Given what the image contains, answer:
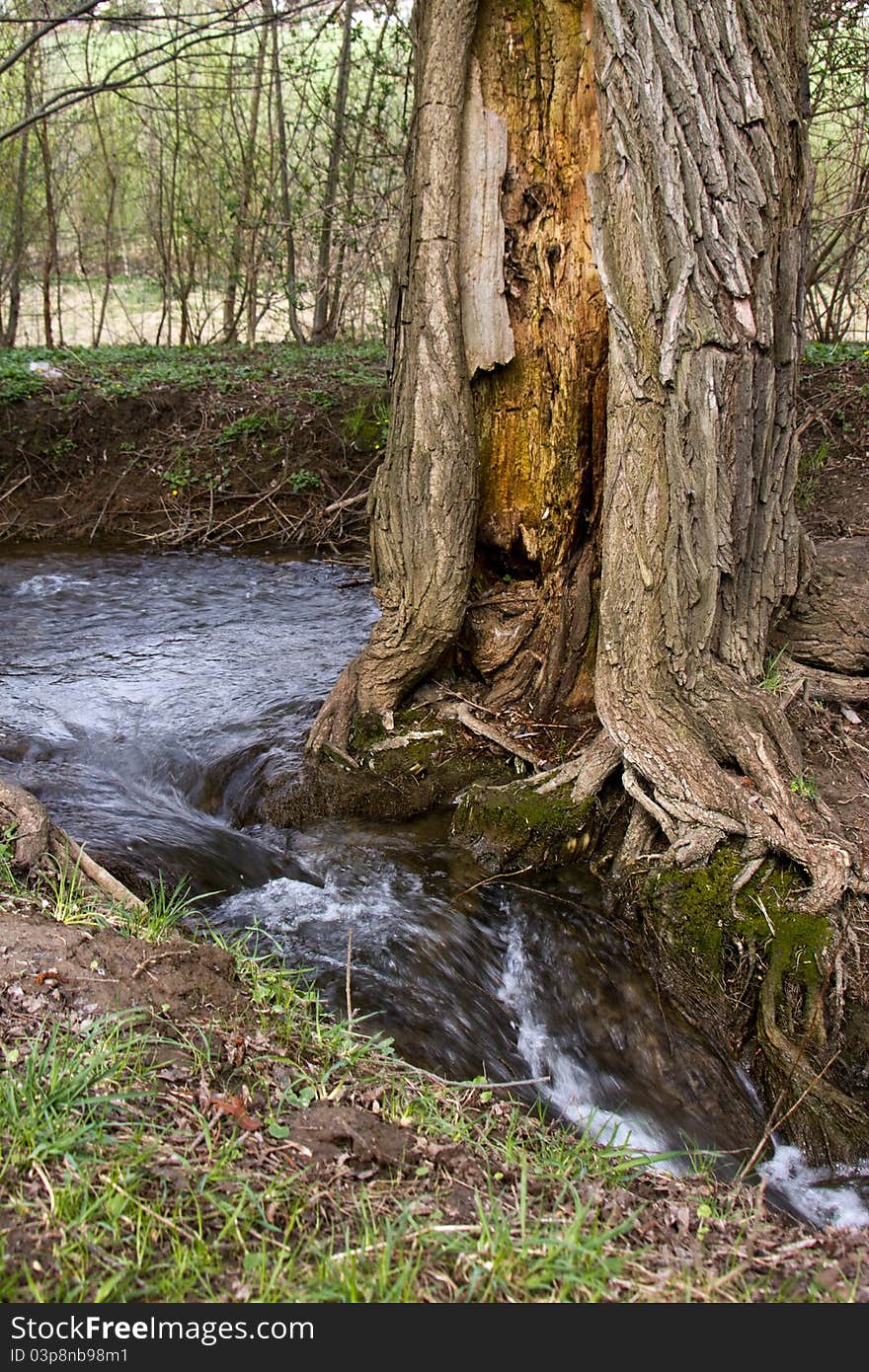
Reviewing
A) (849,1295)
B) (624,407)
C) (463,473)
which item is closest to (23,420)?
(463,473)

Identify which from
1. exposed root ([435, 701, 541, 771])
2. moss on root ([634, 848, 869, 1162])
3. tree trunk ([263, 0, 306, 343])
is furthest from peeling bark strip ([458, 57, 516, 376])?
tree trunk ([263, 0, 306, 343])

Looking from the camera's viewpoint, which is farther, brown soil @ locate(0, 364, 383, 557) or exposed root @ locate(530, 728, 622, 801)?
brown soil @ locate(0, 364, 383, 557)

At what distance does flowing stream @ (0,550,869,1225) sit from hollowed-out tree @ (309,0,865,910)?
0.55 m

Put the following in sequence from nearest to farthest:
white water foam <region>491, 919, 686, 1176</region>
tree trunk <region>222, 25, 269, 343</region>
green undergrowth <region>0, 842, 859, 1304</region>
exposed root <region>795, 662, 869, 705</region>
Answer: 1. green undergrowth <region>0, 842, 859, 1304</region>
2. white water foam <region>491, 919, 686, 1176</region>
3. exposed root <region>795, 662, 869, 705</region>
4. tree trunk <region>222, 25, 269, 343</region>

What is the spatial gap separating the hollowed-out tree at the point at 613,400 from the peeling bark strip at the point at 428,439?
0.01m

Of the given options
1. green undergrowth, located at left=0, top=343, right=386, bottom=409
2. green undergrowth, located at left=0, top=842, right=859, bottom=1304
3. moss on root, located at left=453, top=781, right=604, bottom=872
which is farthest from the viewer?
green undergrowth, located at left=0, top=343, right=386, bottom=409

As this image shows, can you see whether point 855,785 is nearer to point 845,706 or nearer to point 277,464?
point 845,706

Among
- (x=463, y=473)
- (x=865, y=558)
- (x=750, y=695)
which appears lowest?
(x=750, y=695)

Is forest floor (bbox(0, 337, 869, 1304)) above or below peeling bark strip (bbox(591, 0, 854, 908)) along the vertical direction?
below

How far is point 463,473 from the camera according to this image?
4.82 m

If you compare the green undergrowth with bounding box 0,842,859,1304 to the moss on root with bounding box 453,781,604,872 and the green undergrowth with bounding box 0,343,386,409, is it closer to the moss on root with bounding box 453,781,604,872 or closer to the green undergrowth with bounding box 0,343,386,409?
the moss on root with bounding box 453,781,604,872

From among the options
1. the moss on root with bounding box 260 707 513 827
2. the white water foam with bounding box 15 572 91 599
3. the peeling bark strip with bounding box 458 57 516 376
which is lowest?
the moss on root with bounding box 260 707 513 827

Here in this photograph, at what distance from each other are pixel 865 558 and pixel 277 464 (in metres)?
5.75

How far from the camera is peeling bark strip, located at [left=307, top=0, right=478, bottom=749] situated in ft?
15.0
